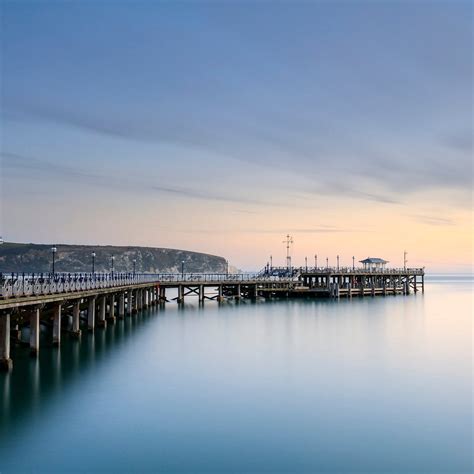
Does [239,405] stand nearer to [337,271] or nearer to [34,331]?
[34,331]

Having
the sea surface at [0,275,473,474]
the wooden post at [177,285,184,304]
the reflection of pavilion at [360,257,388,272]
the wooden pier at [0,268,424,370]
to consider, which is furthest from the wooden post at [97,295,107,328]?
the reflection of pavilion at [360,257,388,272]

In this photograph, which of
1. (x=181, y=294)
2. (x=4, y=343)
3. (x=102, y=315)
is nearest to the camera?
(x=4, y=343)

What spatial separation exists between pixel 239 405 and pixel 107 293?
23.3 m

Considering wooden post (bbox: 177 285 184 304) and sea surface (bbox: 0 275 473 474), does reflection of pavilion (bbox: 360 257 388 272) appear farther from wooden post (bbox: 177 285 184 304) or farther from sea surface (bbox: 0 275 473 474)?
sea surface (bbox: 0 275 473 474)

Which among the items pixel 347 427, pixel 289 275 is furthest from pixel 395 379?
pixel 289 275

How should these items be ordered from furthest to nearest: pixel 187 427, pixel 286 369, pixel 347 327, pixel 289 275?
pixel 289 275, pixel 347 327, pixel 286 369, pixel 187 427

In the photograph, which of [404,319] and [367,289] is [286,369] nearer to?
[404,319]

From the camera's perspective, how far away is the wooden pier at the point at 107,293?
2730 cm

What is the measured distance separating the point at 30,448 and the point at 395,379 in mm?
17883

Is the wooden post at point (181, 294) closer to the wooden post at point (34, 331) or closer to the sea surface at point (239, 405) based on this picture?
the sea surface at point (239, 405)

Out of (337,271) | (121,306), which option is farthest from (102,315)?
(337,271)

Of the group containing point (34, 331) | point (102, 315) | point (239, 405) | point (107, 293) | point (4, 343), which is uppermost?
point (107, 293)

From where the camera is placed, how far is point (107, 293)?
43500mm

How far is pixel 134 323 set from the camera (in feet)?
165
